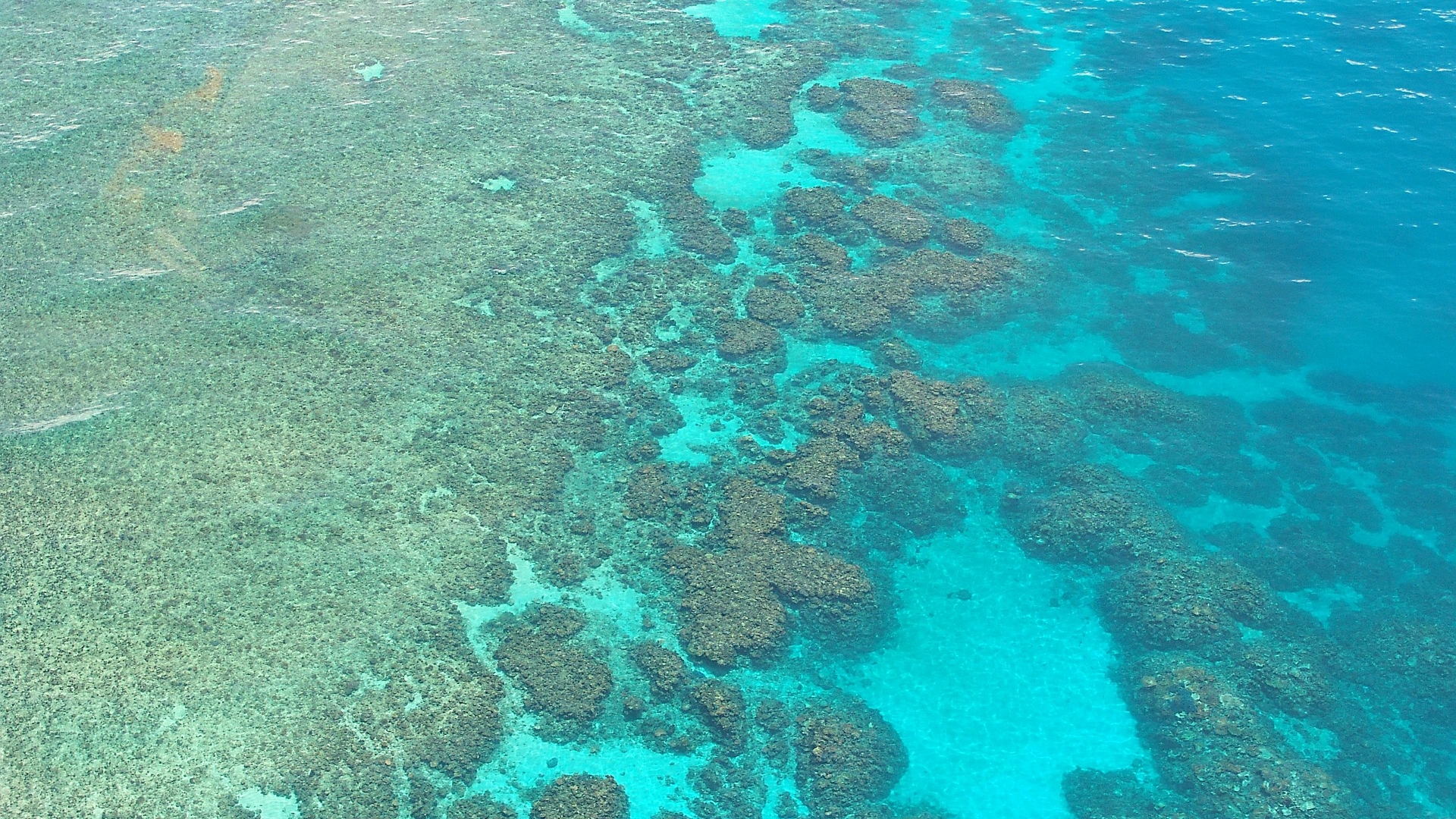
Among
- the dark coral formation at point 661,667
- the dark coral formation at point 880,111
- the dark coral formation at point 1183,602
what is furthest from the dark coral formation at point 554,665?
the dark coral formation at point 880,111

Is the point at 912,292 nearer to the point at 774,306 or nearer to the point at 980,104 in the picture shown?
the point at 774,306

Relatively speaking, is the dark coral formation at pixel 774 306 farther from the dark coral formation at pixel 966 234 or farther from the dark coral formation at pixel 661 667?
the dark coral formation at pixel 661 667

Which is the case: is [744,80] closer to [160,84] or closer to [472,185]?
[472,185]

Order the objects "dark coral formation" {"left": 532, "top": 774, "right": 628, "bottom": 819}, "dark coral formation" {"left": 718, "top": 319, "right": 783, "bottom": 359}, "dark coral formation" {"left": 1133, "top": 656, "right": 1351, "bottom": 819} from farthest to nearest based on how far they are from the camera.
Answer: "dark coral formation" {"left": 718, "top": 319, "right": 783, "bottom": 359} → "dark coral formation" {"left": 1133, "top": 656, "right": 1351, "bottom": 819} → "dark coral formation" {"left": 532, "top": 774, "right": 628, "bottom": 819}

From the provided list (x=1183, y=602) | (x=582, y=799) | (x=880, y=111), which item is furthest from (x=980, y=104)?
(x=582, y=799)

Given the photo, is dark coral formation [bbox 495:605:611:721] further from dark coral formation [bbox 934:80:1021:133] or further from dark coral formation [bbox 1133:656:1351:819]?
dark coral formation [bbox 934:80:1021:133]

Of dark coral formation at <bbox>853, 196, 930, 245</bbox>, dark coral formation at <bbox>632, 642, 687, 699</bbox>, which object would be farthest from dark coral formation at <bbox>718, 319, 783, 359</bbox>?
dark coral formation at <bbox>632, 642, 687, 699</bbox>

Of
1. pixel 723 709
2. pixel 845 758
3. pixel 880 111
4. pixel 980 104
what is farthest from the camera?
pixel 980 104

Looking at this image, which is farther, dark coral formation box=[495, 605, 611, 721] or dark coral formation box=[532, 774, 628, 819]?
dark coral formation box=[495, 605, 611, 721]
